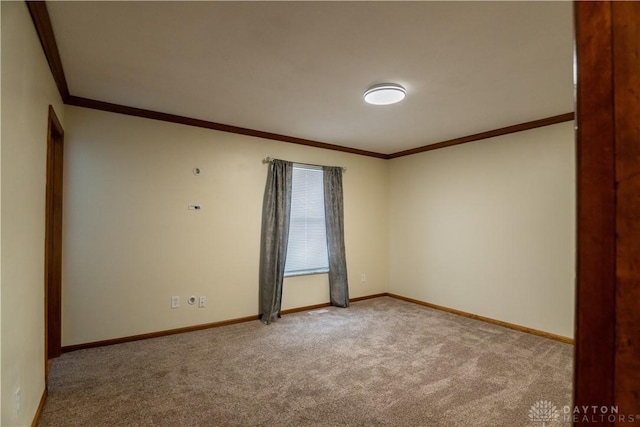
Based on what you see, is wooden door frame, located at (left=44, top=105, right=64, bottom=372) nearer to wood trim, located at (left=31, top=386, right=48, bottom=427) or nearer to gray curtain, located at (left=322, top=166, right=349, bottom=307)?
wood trim, located at (left=31, top=386, right=48, bottom=427)

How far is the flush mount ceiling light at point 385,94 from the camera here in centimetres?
269

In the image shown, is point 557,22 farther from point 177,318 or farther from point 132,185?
point 177,318

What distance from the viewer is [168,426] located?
1976 millimetres

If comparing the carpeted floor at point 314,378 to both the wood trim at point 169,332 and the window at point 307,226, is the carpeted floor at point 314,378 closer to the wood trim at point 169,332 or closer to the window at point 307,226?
the wood trim at point 169,332

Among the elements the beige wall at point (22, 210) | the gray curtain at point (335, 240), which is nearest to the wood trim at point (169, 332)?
the gray curtain at point (335, 240)

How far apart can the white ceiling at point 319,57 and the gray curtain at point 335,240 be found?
4.25ft

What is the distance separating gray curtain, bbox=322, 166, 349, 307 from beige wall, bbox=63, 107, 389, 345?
393mm

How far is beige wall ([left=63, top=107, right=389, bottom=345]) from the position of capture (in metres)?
3.11

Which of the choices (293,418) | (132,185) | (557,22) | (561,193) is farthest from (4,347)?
(561,193)

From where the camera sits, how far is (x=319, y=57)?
2.27 meters

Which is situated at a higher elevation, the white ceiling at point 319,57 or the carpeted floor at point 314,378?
the white ceiling at point 319,57

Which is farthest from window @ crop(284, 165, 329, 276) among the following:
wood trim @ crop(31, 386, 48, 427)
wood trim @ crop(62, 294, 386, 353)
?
wood trim @ crop(31, 386, 48, 427)

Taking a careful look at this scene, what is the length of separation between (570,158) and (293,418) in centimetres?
363

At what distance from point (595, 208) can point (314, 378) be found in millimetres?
2496
